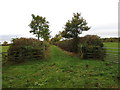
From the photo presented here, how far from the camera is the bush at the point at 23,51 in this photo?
1143 cm

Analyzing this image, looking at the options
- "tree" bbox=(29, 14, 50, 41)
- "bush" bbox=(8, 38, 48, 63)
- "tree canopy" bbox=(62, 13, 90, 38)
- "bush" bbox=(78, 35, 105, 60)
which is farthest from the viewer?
"tree" bbox=(29, 14, 50, 41)

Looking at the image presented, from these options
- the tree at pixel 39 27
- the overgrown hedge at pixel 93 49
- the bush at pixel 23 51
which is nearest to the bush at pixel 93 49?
the overgrown hedge at pixel 93 49

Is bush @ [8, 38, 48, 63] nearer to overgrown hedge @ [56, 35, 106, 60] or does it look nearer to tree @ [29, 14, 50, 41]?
overgrown hedge @ [56, 35, 106, 60]

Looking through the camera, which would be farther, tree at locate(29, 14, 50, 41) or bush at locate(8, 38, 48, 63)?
tree at locate(29, 14, 50, 41)

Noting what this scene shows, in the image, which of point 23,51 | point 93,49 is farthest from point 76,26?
point 23,51

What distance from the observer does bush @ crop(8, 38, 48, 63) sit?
11.4 m

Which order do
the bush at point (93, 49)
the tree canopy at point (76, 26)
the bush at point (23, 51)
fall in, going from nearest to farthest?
1. the bush at point (23, 51)
2. the bush at point (93, 49)
3. the tree canopy at point (76, 26)

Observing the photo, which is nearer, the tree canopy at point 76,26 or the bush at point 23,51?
the bush at point 23,51

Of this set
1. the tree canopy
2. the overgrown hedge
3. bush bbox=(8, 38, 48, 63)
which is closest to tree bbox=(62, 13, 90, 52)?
the tree canopy

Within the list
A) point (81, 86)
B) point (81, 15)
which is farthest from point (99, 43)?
point (81, 86)

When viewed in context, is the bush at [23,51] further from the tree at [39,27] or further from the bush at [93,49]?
the tree at [39,27]

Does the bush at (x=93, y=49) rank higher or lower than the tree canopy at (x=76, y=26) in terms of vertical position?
lower

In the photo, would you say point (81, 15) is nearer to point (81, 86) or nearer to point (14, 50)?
point (14, 50)

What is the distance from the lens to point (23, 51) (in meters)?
11.6
